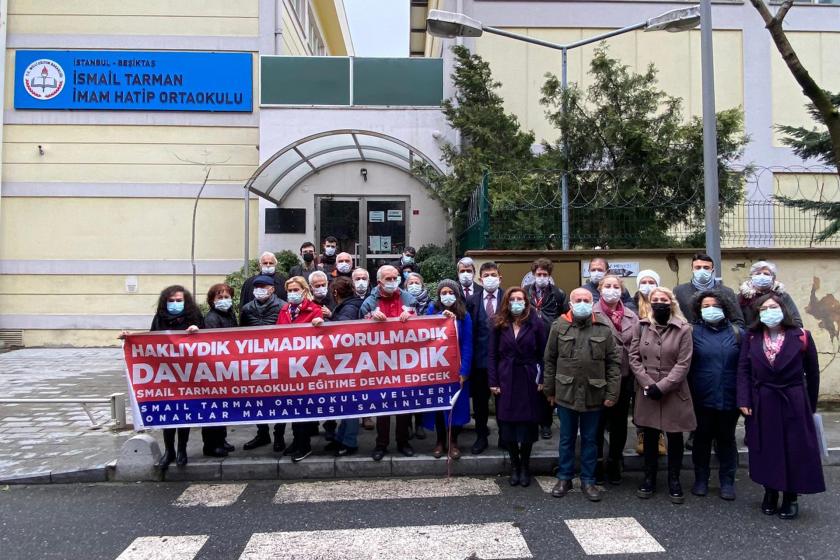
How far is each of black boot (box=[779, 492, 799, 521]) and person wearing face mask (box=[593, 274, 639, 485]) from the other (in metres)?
1.28

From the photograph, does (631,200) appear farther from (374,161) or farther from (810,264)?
(374,161)

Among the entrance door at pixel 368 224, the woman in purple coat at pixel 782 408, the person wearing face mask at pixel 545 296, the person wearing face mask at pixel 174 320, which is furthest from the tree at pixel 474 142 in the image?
the woman in purple coat at pixel 782 408

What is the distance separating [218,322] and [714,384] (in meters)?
4.69

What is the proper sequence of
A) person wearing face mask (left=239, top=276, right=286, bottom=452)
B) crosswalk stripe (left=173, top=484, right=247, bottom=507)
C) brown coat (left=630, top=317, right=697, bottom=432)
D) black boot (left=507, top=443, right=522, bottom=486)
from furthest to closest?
person wearing face mask (left=239, top=276, right=286, bottom=452) → black boot (left=507, top=443, right=522, bottom=486) → crosswalk stripe (left=173, top=484, right=247, bottom=507) → brown coat (left=630, top=317, right=697, bottom=432)

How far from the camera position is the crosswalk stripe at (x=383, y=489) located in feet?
16.7

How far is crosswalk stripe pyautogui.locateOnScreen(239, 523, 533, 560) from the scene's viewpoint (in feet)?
13.1

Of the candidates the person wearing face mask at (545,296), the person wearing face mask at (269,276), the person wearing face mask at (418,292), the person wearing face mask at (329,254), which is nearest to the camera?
the person wearing face mask at (418,292)

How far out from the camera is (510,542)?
13.6 feet

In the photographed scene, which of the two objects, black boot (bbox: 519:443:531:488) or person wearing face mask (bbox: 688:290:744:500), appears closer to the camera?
person wearing face mask (bbox: 688:290:744:500)

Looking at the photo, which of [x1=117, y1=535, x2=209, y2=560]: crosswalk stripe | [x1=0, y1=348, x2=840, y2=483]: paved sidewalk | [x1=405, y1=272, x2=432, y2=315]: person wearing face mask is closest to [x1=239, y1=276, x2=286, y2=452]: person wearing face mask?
[x1=0, y1=348, x2=840, y2=483]: paved sidewalk

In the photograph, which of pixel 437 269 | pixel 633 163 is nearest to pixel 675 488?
pixel 633 163

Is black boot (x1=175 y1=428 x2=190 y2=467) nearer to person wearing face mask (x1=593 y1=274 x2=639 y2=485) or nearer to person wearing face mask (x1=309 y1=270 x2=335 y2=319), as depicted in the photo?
person wearing face mask (x1=309 y1=270 x2=335 y2=319)

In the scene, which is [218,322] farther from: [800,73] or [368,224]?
[368,224]

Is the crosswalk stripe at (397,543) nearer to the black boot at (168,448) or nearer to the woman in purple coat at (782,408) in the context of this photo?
the black boot at (168,448)
